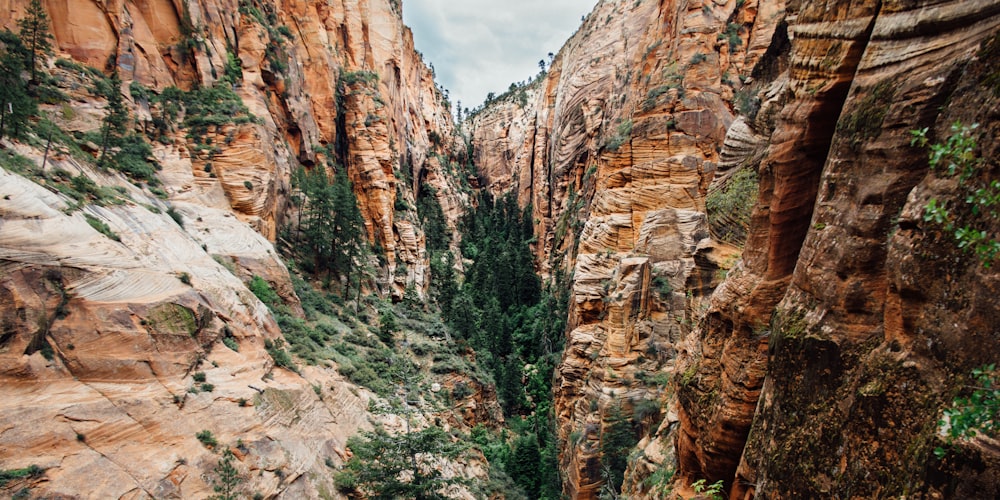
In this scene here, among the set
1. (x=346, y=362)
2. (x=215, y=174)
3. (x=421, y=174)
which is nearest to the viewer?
(x=346, y=362)

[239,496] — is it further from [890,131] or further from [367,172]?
[367,172]

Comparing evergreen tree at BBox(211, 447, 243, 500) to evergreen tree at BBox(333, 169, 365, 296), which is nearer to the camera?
evergreen tree at BBox(211, 447, 243, 500)

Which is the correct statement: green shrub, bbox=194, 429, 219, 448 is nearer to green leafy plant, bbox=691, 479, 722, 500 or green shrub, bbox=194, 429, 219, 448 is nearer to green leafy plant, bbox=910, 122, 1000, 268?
green leafy plant, bbox=691, 479, 722, 500

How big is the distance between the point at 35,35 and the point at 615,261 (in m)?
37.4

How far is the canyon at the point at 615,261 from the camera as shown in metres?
5.18

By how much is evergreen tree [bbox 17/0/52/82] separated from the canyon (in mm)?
753

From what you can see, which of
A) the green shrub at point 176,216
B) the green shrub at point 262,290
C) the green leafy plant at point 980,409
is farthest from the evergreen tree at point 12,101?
the green leafy plant at point 980,409

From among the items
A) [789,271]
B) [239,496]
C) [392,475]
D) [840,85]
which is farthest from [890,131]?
[239,496]

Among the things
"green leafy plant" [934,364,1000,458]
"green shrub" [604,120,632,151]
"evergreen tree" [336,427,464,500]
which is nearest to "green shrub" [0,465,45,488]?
"evergreen tree" [336,427,464,500]

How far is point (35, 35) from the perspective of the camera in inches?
1030

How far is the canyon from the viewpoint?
17.0ft

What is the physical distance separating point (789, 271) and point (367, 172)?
1965 inches

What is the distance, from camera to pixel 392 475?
721 inches

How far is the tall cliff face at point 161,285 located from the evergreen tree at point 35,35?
2.94 feet
